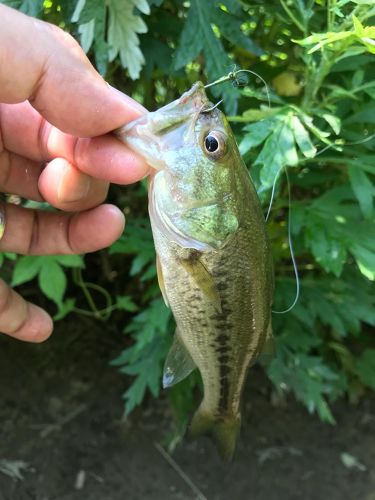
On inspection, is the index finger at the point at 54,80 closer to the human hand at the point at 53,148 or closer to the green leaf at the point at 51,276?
the human hand at the point at 53,148

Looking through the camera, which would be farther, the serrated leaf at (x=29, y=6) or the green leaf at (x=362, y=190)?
the green leaf at (x=362, y=190)

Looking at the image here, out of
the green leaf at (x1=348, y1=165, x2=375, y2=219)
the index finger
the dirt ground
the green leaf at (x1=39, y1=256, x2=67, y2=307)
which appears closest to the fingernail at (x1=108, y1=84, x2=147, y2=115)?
the index finger

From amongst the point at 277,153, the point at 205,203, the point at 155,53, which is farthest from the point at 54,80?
the point at 155,53

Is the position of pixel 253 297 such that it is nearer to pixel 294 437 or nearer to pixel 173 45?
pixel 173 45

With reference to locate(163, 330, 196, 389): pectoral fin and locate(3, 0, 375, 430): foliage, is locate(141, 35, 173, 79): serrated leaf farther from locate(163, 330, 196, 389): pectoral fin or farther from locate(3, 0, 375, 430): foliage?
locate(163, 330, 196, 389): pectoral fin

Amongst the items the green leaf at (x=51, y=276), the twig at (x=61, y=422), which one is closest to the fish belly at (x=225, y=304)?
the green leaf at (x=51, y=276)

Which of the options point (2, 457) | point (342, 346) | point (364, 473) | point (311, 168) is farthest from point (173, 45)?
point (364, 473)

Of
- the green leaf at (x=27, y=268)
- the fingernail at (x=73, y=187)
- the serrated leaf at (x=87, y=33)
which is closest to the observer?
the fingernail at (x=73, y=187)

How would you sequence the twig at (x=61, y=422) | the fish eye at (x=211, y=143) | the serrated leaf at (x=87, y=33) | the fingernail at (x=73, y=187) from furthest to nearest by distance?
the twig at (x=61, y=422)
the serrated leaf at (x=87, y=33)
the fingernail at (x=73, y=187)
the fish eye at (x=211, y=143)
